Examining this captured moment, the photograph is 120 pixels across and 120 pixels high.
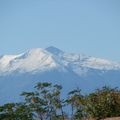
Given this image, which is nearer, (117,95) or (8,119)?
(117,95)

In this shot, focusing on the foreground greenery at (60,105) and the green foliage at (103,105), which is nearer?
the green foliage at (103,105)

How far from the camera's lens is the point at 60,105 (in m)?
70.1

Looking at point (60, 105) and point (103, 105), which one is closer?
point (103, 105)

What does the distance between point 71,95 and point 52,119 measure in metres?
3.97

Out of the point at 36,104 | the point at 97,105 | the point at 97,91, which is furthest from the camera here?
the point at 36,104

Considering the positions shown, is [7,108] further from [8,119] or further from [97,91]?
[97,91]

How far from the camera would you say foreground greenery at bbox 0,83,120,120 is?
49213mm

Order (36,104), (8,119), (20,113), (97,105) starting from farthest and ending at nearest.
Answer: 1. (36,104)
2. (20,113)
3. (8,119)
4. (97,105)

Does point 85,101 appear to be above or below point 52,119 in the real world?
above

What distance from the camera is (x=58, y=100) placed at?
234 feet

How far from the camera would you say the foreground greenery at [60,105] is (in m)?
49.2

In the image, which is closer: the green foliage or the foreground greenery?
the green foliage

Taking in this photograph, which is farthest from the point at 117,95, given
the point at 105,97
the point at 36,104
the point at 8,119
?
the point at 36,104

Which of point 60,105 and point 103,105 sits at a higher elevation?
point 103,105
